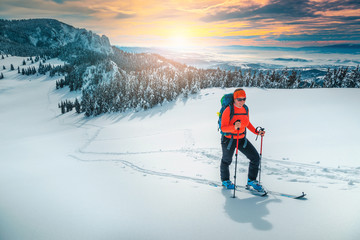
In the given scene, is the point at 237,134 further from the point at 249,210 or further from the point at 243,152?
the point at 249,210

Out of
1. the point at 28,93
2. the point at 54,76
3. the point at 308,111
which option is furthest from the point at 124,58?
the point at 308,111

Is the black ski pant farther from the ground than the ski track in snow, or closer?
farther from the ground

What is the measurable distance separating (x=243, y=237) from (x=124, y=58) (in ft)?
688

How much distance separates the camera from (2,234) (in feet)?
12.4

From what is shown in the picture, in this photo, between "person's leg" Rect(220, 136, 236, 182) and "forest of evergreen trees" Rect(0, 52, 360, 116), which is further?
"forest of evergreen trees" Rect(0, 52, 360, 116)

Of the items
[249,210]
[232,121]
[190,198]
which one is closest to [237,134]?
[232,121]

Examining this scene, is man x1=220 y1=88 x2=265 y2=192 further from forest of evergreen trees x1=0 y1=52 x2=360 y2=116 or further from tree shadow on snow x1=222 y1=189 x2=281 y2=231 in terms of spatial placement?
forest of evergreen trees x1=0 y1=52 x2=360 y2=116

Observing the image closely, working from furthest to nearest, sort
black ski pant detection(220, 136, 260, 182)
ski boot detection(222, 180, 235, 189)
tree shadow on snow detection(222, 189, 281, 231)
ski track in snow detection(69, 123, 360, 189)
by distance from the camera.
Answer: ski track in snow detection(69, 123, 360, 189) < ski boot detection(222, 180, 235, 189) < black ski pant detection(220, 136, 260, 182) < tree shadow on snow detection(222, 189, 281, 231)

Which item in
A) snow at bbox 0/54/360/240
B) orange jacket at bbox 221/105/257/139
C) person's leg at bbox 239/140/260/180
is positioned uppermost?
orange jacket at bbox 221/105/257/139

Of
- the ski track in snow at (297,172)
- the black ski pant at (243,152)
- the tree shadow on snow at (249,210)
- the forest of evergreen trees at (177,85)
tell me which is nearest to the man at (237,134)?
the black ski pant at (243,152)

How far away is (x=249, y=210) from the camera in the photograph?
4363mm

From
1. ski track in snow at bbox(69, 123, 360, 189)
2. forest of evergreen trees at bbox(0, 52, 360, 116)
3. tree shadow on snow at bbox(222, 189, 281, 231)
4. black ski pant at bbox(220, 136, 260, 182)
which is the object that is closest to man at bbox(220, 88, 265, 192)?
black ski pant at bbox(220, 136, 260, 182)

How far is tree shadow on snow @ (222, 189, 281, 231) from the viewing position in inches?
154

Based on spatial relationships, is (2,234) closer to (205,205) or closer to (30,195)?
(30,195)
